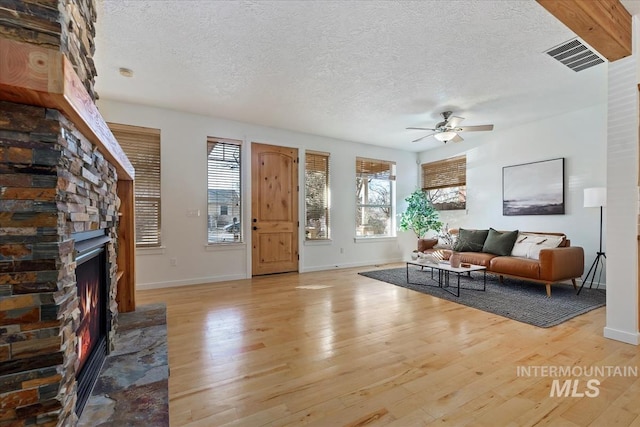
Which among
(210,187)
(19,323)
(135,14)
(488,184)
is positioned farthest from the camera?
(488,184)

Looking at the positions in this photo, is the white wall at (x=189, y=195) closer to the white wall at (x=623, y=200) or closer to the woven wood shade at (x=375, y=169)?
the woven wood shade at (x=375, y=169)

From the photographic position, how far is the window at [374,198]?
6.31 meters

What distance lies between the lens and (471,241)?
16.7ft

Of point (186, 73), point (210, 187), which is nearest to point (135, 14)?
point (186, 73)

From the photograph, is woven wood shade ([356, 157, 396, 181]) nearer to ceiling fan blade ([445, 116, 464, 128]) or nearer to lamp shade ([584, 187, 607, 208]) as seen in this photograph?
ceiling fan blade ([445, 116, 464, 128])

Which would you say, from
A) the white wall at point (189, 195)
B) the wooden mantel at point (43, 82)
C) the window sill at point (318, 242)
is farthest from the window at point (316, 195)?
the wooden mantel at point (43, 82)

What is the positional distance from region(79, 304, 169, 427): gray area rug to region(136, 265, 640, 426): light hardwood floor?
0.59 feet

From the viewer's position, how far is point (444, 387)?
1.75 metres

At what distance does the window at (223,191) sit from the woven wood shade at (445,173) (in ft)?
14.3

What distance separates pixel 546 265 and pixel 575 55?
2.43 metres

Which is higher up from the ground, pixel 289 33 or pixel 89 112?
pixel 289 33

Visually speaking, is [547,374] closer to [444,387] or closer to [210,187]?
[444,387]

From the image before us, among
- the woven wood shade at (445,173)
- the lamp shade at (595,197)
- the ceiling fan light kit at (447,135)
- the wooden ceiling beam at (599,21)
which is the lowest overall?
the lamp shade at (595,197)

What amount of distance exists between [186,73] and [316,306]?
9.77 ft
